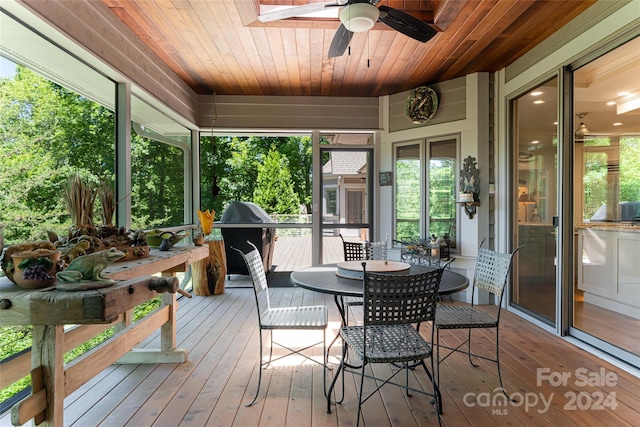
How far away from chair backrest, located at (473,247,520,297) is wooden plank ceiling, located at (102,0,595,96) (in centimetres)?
206

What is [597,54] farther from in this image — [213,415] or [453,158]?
[213,415]

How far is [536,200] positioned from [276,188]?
3.56 metres

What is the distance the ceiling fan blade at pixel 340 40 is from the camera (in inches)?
107

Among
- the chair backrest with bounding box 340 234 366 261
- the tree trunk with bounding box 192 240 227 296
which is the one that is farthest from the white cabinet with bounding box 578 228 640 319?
the tree trunk with bounding box 192 240 227 296

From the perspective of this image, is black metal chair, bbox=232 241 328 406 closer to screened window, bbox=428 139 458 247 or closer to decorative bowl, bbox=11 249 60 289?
decorative bowl, bbox=11 249 60 289

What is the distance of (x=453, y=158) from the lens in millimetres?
4773

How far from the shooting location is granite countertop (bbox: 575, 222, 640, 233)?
336cm

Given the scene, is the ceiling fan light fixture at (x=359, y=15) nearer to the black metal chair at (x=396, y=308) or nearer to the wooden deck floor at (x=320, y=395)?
the black metal chair at (x=396, y=308)

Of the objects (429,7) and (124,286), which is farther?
(429,7)

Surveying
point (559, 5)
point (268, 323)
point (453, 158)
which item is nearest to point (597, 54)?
point (559, 5)

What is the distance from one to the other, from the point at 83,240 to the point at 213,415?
126cm

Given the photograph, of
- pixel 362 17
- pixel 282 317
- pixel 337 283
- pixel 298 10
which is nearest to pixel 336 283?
pixel 337 283

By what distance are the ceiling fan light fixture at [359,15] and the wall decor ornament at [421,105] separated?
8.73ft

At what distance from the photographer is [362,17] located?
2.34 meters
